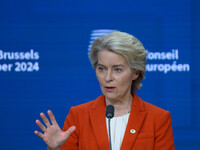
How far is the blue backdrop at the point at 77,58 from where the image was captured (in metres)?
3.53

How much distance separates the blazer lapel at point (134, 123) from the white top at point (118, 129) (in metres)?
0.06

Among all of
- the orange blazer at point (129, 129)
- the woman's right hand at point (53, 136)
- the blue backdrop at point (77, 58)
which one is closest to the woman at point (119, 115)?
the orange blazer at point (129, 129)

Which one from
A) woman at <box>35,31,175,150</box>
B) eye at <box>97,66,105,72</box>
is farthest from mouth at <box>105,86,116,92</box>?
eye at <box>97,66,105,72</box>

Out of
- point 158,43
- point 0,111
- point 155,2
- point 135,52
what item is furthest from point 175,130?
point 0,111

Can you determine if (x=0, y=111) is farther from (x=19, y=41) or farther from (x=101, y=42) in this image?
(x=101, y=42)

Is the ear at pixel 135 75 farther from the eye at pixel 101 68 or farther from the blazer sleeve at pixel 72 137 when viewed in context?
the blazer sleeve at pixel 72 137

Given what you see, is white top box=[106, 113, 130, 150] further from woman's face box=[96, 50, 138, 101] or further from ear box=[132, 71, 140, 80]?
ear box=[132, 71, 140, 80]

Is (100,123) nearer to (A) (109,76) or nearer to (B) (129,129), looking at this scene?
(B) (129,129)

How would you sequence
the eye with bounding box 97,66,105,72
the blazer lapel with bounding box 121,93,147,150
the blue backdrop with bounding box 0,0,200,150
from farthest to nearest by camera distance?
the blue backdrop with bounding box 0,0,200,150
the eye with bounding box 97,66,105,72
the blazer lapel with bounding box 121,93,147,150

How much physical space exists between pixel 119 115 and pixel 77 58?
1515mm

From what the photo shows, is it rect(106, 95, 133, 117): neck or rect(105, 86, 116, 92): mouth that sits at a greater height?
rect(105, 86, 116, 92): mouth

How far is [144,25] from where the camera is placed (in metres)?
3.57

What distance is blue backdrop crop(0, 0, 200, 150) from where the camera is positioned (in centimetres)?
353

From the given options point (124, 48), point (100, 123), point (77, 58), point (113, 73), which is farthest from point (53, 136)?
point (77, 58)
